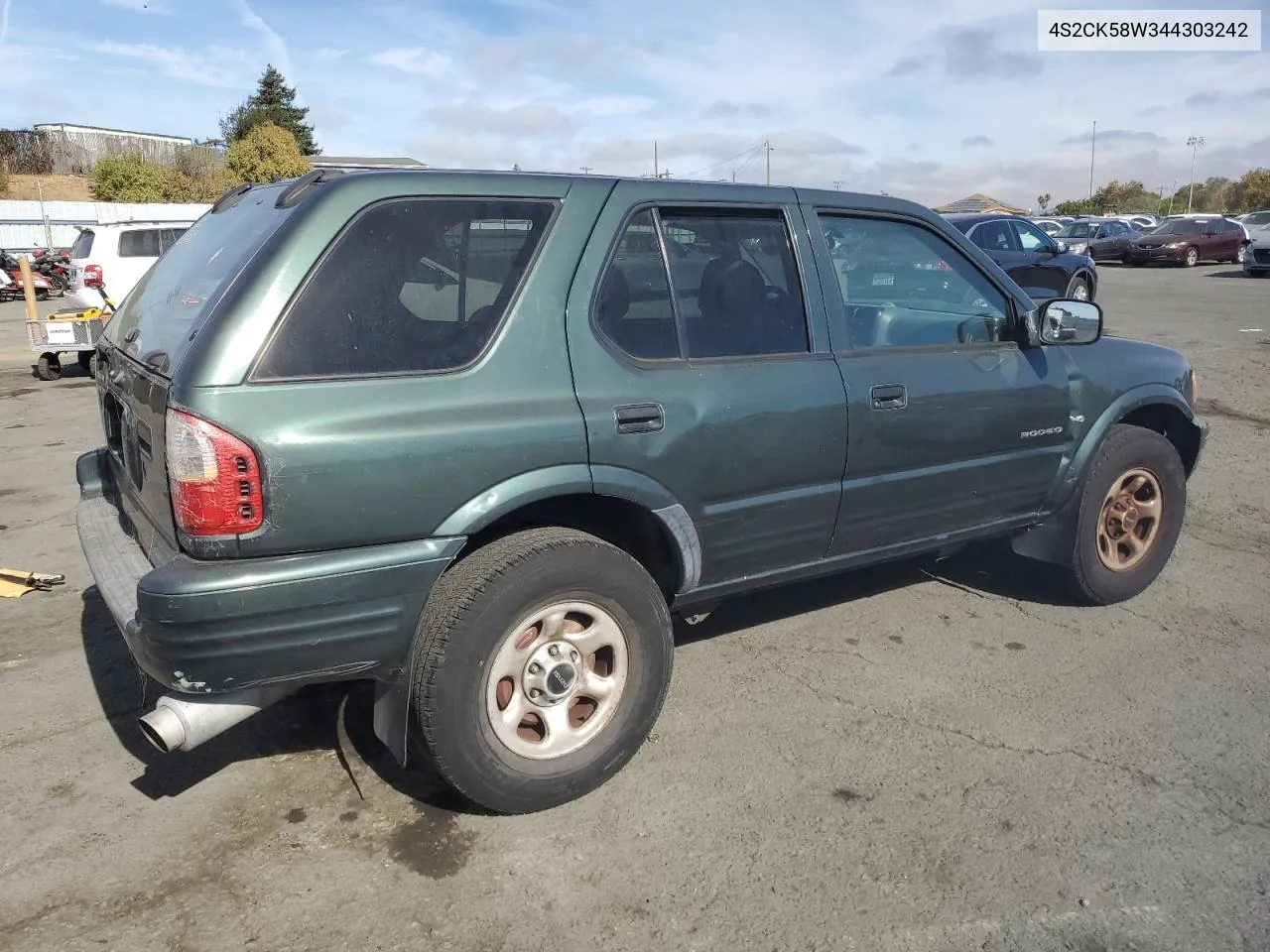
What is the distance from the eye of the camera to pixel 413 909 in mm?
2512

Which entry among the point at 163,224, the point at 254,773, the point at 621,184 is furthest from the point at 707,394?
the point at 163,224

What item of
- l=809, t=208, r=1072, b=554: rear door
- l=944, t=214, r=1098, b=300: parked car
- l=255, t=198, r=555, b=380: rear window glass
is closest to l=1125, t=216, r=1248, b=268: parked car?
l=944, t=214, r=1098, b=300: parked car

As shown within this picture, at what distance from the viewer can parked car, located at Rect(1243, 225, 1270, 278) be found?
23625 mm

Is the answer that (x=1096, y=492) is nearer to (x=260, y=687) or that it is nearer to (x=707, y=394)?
(x=707, y=394)

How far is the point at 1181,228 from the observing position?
1129 inches

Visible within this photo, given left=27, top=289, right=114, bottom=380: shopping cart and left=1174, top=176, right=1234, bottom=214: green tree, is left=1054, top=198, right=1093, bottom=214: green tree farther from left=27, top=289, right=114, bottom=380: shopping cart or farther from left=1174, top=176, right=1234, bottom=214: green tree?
left=27, top=289, right=114, bottom=380: shopping cart

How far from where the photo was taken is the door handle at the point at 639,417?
294cm

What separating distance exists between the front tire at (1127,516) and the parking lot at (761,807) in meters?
0.16

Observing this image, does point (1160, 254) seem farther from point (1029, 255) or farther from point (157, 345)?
point (157, 345)

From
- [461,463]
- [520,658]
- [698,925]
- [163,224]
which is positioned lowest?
[698,925]

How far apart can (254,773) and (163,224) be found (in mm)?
12523

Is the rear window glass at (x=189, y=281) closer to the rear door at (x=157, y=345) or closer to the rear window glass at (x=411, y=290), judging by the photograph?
the rear door at (x=157, y=345)

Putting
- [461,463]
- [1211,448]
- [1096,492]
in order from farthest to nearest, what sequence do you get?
[1211,448] < [1096,492] < [461,463]

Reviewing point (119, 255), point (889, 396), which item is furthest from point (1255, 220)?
point (889, 396)
